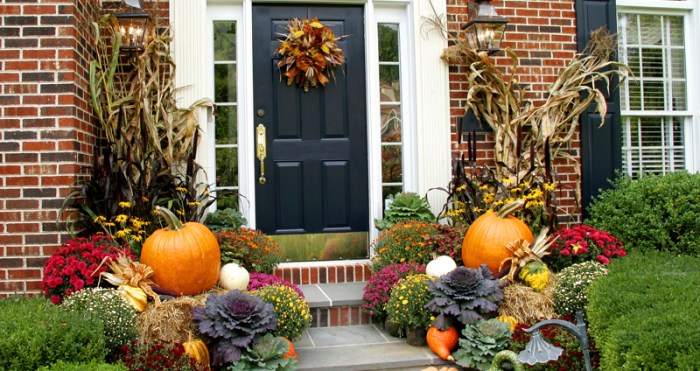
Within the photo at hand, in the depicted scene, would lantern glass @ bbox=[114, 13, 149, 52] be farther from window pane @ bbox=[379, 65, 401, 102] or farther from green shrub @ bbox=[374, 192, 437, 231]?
green shrub @ bbox=[374, 192, 437, 231]

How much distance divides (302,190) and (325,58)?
1.14 metres

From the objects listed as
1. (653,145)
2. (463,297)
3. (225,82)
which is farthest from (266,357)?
(653,145)

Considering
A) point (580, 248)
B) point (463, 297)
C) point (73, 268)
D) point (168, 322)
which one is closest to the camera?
point (168, 322)

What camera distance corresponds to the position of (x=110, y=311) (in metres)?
3.57

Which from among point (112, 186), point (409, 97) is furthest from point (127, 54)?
point (409, 97)

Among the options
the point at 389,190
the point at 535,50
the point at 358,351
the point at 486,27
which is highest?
the point at 486,27

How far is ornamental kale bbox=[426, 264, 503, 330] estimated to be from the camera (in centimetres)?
401

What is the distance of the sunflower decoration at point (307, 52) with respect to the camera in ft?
17.5

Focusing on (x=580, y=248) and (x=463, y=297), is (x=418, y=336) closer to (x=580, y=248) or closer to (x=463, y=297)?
(x=463, y=297)

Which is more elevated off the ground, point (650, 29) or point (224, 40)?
point (650, 29)

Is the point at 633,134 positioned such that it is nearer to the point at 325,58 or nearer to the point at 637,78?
the point at 637,78

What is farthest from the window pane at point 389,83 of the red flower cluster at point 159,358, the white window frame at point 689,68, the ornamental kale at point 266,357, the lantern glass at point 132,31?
the red flower cluster at point 159,358

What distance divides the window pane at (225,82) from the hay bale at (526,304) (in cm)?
280

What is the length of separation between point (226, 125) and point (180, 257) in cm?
169
